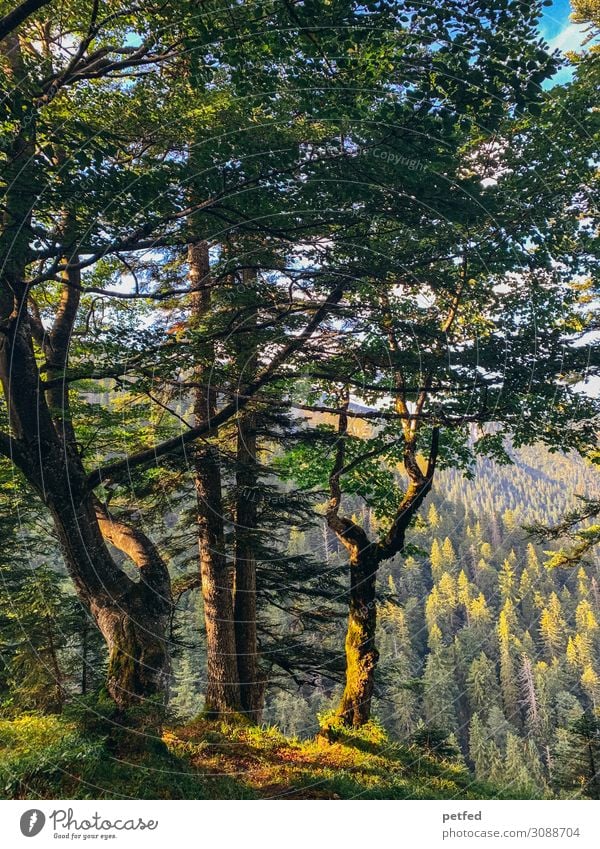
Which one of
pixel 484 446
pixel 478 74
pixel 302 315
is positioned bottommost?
pixel 484 446

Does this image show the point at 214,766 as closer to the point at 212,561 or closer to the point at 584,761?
the point at 212,561

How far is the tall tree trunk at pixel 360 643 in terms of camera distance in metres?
8.13

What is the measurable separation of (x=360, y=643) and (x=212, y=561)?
3479 millimetres

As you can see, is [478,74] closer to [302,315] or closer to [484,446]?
[302,315]

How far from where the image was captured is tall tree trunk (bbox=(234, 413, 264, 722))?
933 cm

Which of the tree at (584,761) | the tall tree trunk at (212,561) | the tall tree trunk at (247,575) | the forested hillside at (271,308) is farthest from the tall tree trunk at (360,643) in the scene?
the tree at (584,761)

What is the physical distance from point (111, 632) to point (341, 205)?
6956mm

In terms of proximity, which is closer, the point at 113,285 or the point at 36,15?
the point at 36,15

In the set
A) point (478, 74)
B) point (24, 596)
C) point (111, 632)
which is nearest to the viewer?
point (478, 74)

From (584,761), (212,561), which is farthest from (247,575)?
(584,761)

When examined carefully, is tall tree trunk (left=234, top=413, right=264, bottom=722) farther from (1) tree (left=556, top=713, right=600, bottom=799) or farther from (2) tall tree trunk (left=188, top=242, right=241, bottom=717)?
(1) tree (left=556, top=713, right=600, bottom=799)

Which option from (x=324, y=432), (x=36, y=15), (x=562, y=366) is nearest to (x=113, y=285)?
(x=36, y=15)

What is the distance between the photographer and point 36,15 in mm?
6059
